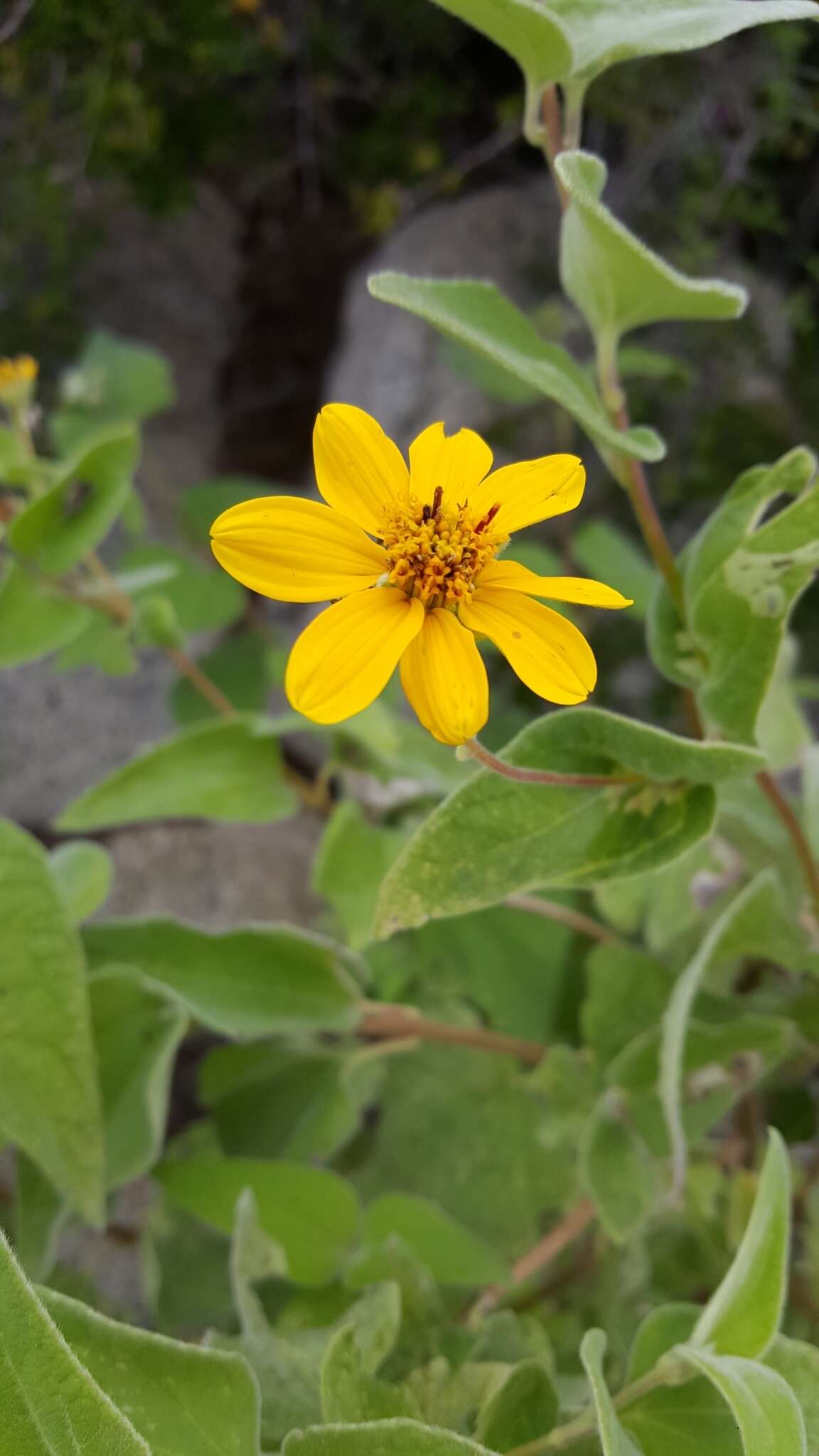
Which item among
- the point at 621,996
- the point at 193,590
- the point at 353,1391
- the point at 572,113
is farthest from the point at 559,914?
the point at 193,590

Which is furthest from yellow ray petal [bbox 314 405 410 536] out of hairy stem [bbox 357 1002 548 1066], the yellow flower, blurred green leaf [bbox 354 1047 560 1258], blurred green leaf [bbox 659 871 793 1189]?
blurred green leaf [bbox 354 1047 560 1258]

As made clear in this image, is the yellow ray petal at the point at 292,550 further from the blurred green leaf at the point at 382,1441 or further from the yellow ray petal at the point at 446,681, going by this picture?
the blurred green leaf at the point at 382,1441

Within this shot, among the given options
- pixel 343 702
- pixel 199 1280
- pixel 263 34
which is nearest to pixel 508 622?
pixel 343 702

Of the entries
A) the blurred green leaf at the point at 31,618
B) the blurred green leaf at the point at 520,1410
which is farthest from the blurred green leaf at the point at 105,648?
the blurred green leaf at the point at 520,1410

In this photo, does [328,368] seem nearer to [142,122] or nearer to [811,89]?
[142,122]

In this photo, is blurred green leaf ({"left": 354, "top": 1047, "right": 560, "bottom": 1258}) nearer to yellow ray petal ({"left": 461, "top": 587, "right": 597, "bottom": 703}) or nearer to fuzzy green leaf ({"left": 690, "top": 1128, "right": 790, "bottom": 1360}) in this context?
fuzzy green leaf ({"left": 690, "top": 1128, "right": 790, "bottom": 1360})
